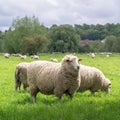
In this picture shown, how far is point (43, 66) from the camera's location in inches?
538

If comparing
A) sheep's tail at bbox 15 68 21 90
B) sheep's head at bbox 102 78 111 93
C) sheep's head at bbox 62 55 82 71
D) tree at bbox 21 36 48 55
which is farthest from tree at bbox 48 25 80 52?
sheep's head at bbox 62 55 82 71

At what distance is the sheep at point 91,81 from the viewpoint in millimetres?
15457

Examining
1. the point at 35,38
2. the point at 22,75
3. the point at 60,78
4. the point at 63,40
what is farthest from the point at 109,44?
the point at 60,78

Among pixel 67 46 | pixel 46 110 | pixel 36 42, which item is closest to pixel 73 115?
pixel 46 110

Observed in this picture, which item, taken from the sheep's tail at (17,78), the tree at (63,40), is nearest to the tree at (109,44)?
the tree at (63,40)

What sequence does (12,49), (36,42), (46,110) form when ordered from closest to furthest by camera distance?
(46,110), (36,42), (12,49)

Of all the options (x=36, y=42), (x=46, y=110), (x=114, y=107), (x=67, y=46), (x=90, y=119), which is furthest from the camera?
(x=67, y=46)

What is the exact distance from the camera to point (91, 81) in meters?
16.0

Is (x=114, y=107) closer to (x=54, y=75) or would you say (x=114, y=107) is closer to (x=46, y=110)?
(x=46, y=110)

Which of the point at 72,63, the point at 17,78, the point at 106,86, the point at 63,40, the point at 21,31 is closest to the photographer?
the point at 72,63

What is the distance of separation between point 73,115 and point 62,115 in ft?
0.95

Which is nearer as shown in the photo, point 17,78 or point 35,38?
point 17,78

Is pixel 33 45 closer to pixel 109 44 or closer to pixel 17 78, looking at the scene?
pixel 109 44

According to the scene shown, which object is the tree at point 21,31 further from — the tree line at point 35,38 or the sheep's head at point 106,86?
the sheep's head at point 106,86
